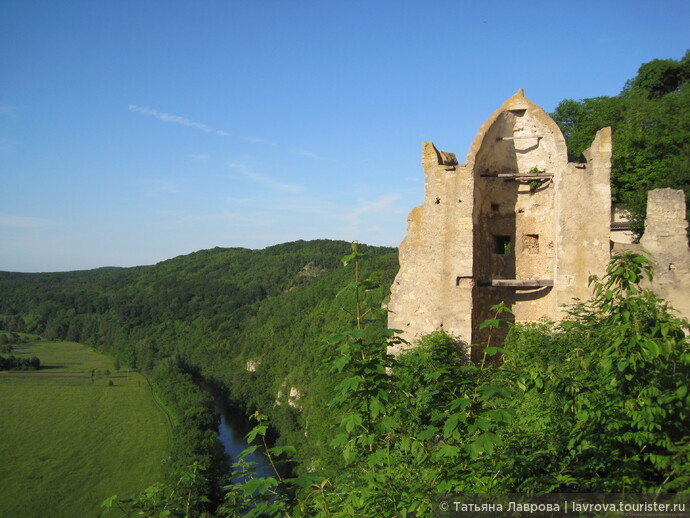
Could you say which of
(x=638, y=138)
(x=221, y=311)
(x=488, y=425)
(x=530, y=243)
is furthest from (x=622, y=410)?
(x=221, y=311)

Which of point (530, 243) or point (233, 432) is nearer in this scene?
point (530, 243)

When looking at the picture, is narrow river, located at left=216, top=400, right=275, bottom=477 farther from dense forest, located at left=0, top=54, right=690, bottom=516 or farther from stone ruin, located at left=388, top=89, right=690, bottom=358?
stone ruin, located at left=388, top=89, right=690, bottom=358

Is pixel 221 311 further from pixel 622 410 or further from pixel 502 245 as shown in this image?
pixel 622 410

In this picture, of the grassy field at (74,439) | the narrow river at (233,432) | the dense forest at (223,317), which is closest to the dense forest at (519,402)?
the grassy field at (74,439)

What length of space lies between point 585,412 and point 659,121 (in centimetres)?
2057

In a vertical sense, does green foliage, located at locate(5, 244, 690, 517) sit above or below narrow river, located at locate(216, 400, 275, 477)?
above

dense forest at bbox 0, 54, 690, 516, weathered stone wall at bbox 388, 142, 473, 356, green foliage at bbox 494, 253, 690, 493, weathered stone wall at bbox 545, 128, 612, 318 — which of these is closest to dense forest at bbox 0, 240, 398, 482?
dense forest at bbox 0, 54, 690, 516

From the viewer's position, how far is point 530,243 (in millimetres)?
13266

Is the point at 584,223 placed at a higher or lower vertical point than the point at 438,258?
higher

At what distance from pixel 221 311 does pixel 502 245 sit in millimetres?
98758

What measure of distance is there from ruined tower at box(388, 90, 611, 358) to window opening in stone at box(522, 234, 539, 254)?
2 centimetres

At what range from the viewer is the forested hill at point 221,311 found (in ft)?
231

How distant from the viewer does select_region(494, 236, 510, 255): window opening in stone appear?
530 inches

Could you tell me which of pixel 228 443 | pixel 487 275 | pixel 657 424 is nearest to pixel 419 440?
pixel 657 424
